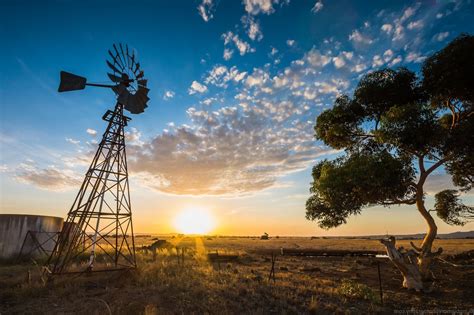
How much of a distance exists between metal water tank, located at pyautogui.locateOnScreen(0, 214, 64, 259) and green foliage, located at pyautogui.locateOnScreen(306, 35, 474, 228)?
26.8 meters

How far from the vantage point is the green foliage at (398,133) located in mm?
12789

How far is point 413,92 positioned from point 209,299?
52.8 ft

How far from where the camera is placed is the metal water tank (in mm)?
24688

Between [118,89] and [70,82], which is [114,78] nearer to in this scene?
[118,89]

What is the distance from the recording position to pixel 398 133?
42.1 feet

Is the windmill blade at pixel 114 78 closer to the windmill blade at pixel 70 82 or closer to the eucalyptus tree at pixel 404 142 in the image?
the windmill blade at pixel 70 82

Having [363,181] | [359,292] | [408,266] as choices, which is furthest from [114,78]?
[408,266]

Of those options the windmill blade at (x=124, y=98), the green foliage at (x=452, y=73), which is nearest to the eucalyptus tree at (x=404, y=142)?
the green foliage at (x=452, y=73)

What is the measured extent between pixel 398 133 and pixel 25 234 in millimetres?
33307

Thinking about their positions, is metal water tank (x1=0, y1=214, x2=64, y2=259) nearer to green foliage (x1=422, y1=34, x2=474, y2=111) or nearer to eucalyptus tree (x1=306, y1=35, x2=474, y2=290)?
eucalyptus tree (x1=306, y1=35, x2=474, y2=290)

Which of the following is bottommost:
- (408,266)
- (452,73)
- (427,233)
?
(408,266)

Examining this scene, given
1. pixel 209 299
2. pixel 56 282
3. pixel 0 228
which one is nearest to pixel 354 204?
pixel 209 299

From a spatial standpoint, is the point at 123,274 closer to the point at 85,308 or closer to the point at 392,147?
the point at 85,308

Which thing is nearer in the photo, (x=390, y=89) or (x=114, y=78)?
(x=390, y=89)
